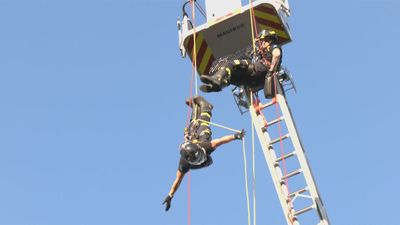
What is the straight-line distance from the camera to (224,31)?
14430mm

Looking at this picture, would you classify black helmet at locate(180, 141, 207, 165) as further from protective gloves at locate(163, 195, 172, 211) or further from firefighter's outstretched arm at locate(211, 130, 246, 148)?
protective gloves at locate(163, 195, 172, 211)

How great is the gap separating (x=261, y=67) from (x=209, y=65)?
1908 millimetres

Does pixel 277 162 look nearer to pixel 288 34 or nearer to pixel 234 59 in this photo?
pixel 234 59

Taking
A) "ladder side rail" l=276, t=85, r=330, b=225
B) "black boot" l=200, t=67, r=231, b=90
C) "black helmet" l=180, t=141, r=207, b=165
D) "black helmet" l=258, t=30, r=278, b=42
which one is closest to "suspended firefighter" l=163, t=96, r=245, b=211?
"black helmet" l=180, t=141, r=207, b=165

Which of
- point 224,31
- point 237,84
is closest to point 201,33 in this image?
point 224,31

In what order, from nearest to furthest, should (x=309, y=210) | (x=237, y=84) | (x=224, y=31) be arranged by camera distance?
1. (x=309, y=210)
2. (x=237, y=84)
3. (x=224, y=31)

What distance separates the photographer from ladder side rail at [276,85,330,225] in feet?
38.2

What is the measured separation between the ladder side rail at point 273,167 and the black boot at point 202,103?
694mm

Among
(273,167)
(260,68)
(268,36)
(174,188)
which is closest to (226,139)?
(273,167)

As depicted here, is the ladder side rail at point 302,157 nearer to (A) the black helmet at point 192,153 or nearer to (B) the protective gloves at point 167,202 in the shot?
(A) the black helmet at point 192,153

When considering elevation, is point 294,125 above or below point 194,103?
below

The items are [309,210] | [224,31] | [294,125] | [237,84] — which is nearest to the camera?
[309,210]

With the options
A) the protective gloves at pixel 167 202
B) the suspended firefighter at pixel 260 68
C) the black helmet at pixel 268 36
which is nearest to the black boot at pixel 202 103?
the suspended firefighter at pixel 260 68

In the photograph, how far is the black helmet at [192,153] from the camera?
39.0ft
